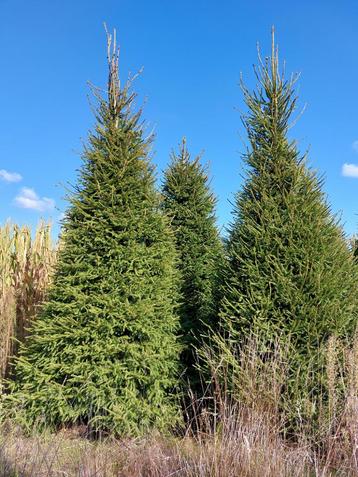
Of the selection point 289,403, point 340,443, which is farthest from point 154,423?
point 340,443

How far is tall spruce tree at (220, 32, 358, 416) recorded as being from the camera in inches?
162

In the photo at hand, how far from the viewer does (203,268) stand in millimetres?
6977

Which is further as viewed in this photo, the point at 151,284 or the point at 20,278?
the point at 20,278

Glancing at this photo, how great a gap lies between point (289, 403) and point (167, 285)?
1936 millimetres

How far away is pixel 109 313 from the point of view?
452 cm

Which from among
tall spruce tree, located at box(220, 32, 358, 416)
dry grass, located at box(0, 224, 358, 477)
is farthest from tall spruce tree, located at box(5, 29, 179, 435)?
tall spruce tree, located at box(220, 32, 358, 416)

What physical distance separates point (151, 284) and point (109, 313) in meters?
0.65

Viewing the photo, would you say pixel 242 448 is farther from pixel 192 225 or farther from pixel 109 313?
pixel 192 225

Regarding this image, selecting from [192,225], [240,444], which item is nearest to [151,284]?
[240,444]

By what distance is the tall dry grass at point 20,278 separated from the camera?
5836 millimetres

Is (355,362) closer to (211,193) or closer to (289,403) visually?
(289,403)

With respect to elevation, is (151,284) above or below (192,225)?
below

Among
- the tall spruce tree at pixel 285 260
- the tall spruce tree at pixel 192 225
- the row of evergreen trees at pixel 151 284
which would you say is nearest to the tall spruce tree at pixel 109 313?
the row of evergreen trees at pixel 151 284

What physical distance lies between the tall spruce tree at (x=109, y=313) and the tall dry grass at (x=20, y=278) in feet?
3.85
